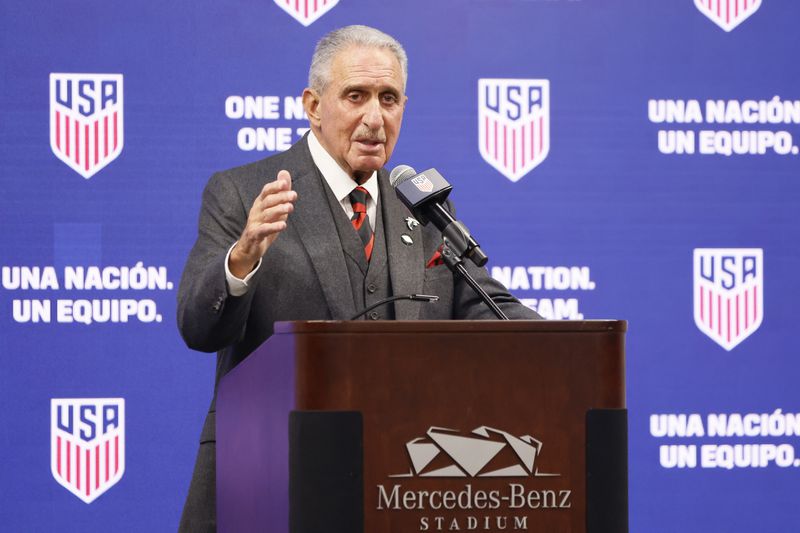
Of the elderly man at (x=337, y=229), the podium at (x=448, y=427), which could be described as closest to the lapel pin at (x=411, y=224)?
the elderly man at (x=337, y=229)

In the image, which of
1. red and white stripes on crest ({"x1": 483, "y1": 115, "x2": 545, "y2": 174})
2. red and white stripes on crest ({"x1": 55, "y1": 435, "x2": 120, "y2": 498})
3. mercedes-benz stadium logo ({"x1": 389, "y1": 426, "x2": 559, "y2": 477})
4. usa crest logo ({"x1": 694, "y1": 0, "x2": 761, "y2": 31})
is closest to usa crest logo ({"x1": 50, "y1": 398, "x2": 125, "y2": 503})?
red and white stripes on crest ({"x1": 55, "y1": 435, "x2": 120, "y2": 498})

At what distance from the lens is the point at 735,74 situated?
3439mm

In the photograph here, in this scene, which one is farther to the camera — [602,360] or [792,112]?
[792,112]

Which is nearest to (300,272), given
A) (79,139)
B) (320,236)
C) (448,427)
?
(320,236)

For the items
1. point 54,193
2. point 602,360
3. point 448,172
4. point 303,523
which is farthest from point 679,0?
point 303,523

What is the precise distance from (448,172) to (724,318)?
0.99 metres

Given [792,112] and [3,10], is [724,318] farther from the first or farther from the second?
[3,10]

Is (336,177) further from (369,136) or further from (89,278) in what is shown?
(89,278)

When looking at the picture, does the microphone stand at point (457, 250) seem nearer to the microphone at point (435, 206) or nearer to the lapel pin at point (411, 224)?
the microphone at point (435, 206)

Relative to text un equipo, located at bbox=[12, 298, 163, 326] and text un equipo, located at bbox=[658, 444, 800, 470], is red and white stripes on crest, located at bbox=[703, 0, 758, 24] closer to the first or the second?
text un equipo, located at bbox=[658, 444, 800, 470]

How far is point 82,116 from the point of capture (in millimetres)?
3170

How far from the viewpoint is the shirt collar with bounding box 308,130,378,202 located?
221 cm

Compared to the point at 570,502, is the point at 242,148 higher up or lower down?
higher up

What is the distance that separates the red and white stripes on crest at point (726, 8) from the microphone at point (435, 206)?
2037 mm
